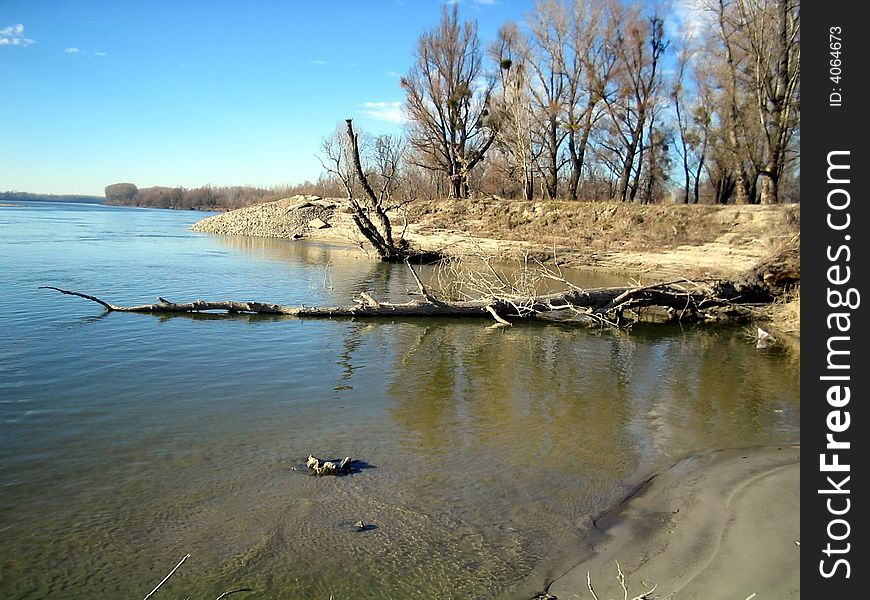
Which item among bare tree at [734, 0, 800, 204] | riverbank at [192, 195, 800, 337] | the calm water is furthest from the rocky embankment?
the calm water

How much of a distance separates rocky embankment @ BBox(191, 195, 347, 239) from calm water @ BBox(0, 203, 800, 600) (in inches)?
996

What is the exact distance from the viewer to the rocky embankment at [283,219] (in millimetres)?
39219

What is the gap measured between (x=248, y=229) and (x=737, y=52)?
29741 millimetres

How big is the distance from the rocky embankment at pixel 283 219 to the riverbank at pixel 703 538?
32.9m

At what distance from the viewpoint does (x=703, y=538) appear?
4.98 metres

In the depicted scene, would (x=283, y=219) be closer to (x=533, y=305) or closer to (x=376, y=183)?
(x=376, y=183)

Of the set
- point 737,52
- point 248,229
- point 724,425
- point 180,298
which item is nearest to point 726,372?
point 724,425

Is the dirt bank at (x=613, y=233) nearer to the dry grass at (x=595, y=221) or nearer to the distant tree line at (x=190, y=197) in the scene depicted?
the dry grass at (x=595, y=221)

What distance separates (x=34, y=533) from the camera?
5004 millimetres

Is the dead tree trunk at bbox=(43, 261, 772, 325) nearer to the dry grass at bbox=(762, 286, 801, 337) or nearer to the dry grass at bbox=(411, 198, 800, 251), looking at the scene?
the dry grass at bbox=(762, 286, 801, 337)

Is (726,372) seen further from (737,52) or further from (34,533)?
(737,52)

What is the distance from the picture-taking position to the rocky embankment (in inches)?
1544

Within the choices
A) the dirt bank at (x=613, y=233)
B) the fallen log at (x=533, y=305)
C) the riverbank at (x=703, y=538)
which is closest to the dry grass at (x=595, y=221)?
the dirt bank at (x=613, y=233)

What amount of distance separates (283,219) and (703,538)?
38.6 meters
